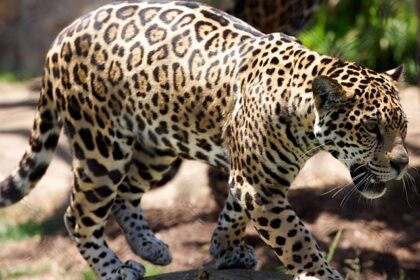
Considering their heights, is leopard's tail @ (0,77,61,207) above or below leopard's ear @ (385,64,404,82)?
below

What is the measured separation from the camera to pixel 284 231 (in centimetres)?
Result: 417

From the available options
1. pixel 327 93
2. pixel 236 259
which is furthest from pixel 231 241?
pixel 327 93

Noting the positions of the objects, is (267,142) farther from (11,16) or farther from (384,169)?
(11,16)

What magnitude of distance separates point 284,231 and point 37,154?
Result: 154 cm

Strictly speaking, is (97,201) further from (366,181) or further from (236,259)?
(366,181)

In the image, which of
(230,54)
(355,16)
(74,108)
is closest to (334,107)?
(230,54)

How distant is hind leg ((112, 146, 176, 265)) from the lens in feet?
16.3

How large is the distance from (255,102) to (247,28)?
0.59m

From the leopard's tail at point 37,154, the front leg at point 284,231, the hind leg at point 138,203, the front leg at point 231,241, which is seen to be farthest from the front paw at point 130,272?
the front leg at point 284,231

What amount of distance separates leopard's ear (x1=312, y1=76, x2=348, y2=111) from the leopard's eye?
0.13 metres

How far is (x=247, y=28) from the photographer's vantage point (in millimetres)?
4617

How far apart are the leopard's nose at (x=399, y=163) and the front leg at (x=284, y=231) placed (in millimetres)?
A: 611

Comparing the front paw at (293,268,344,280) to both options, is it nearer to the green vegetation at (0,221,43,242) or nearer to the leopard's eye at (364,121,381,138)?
the leopard's eye at (364,121,381,138)

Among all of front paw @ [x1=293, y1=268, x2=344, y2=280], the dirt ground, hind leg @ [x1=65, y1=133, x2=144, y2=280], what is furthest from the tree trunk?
the dirt ground
